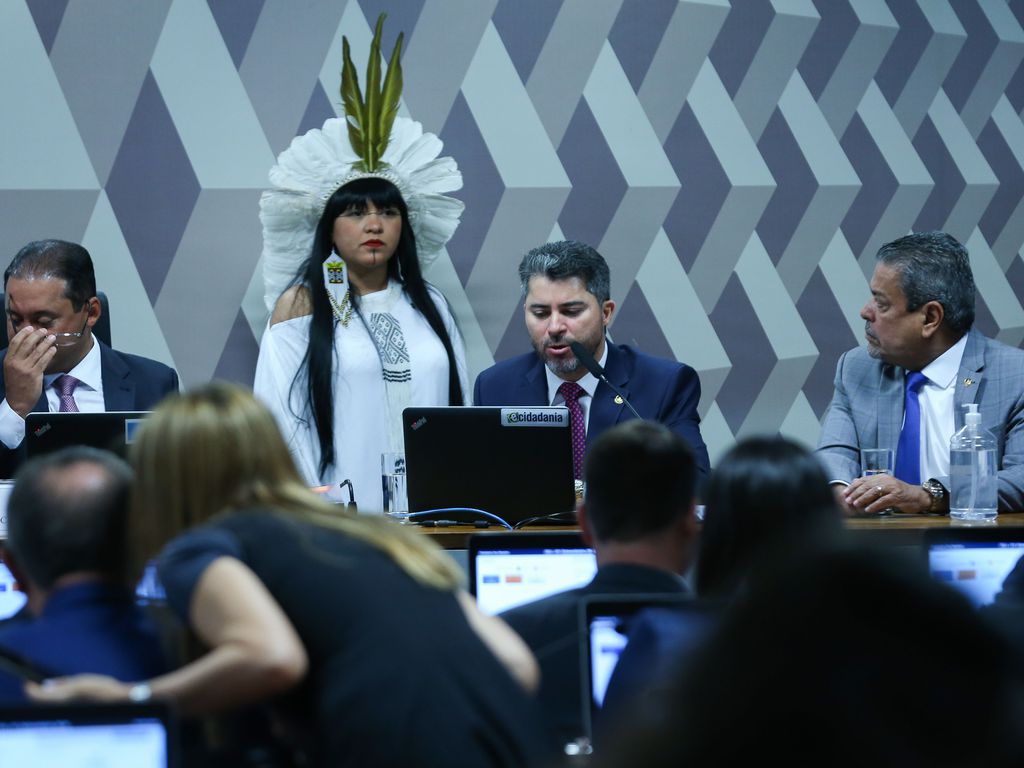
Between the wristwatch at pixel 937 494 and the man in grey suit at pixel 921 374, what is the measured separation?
177 millimetres

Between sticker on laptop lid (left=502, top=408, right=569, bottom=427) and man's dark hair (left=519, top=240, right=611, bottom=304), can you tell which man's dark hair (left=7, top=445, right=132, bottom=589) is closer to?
sticker on laptop lid (left=502, top=408, right=569, bottom=427)

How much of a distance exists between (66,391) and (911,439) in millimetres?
2202

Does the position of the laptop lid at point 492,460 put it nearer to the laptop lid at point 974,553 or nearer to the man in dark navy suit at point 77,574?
the laptop lid at point 974,553

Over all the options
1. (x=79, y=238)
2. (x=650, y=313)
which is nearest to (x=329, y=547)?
(x=79, y=238)

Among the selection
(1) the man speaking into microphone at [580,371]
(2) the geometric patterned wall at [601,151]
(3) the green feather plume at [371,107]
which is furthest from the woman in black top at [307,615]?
(2) the geometric patterned wall at [601,151]

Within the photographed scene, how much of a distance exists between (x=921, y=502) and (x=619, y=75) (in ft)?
6.92

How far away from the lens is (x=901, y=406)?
3393 mm

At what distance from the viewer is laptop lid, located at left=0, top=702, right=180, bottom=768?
1.22 meters

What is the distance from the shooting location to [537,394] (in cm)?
349

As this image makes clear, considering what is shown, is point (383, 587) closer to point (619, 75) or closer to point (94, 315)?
point (94, 315)

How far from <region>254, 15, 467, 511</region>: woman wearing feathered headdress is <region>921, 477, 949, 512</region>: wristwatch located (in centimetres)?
143

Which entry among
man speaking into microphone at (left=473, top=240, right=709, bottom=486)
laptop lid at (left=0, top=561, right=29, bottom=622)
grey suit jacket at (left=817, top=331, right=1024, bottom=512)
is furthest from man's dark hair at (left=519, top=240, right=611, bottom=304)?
laptop lid at (left=0, top=561, right=29, bottom=622)

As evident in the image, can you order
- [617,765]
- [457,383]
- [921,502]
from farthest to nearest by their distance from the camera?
[457,383], [921,502], [617,765]

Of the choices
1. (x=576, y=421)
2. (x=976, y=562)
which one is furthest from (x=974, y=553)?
(x=576, y=421)
